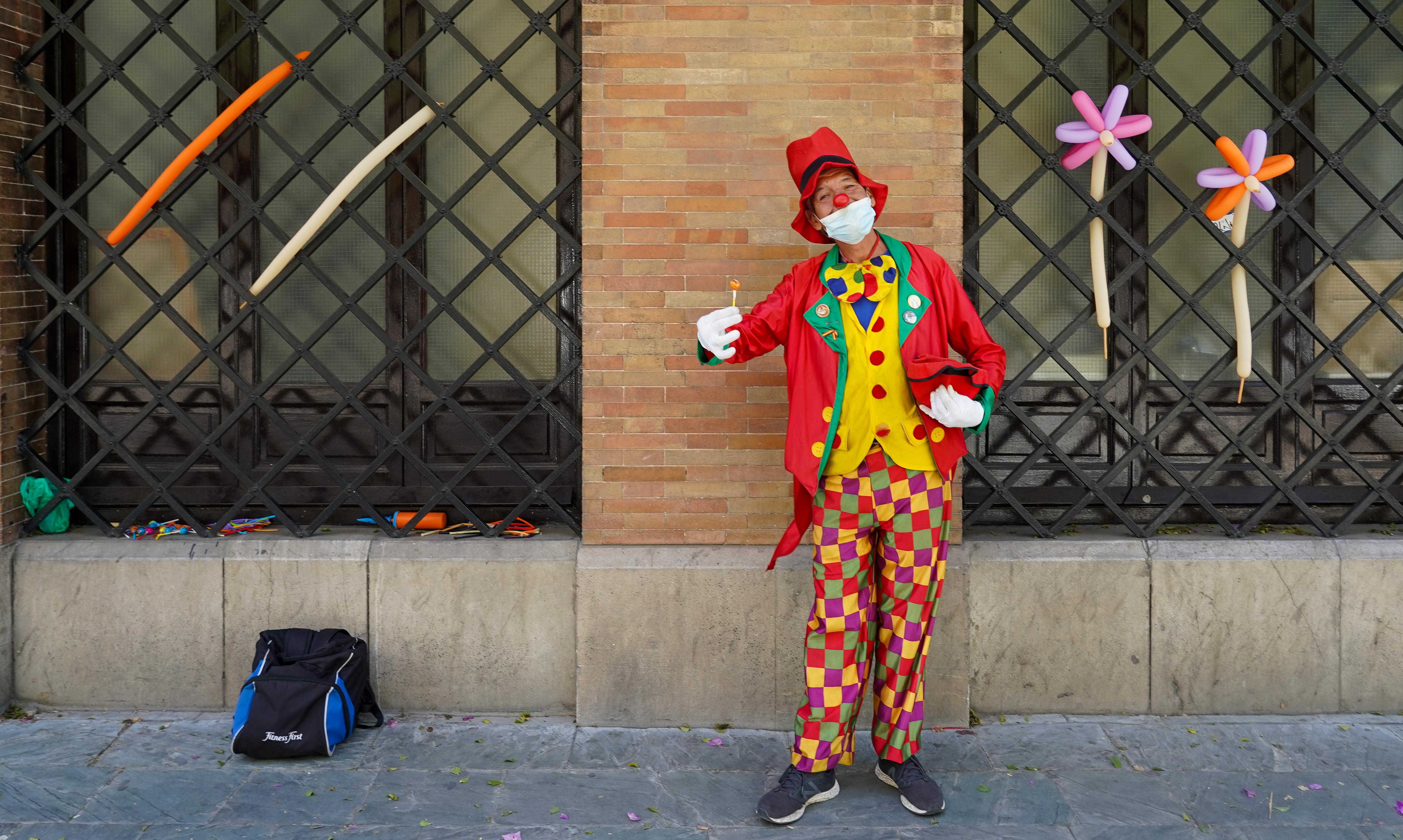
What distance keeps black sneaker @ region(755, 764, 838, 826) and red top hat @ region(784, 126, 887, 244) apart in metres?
1.91

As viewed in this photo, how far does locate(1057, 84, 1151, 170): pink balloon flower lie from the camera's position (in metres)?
5.14

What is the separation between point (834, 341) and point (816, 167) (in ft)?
1.96

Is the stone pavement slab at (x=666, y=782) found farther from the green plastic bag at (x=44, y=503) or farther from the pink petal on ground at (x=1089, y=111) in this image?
the pink petal on ground at (x=1089, y=111)

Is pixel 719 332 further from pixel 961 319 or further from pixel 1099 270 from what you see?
pixel 1099 270

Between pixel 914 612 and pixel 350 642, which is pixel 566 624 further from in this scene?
pixel 914 612

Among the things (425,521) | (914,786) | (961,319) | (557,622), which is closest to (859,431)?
(961,319)

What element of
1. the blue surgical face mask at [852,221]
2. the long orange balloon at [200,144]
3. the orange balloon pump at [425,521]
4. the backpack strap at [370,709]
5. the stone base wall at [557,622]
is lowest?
the backpack strap at [370,709]

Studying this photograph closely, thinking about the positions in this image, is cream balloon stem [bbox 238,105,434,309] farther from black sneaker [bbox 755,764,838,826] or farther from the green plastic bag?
black sneaker [bbox 755,764,838,826]

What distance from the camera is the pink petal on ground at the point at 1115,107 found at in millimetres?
5082

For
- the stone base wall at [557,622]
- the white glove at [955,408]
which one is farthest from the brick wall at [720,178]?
the white glove at [955,408]

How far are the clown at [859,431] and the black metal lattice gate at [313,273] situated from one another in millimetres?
1527

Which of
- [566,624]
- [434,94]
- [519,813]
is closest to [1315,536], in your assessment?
[566,624]

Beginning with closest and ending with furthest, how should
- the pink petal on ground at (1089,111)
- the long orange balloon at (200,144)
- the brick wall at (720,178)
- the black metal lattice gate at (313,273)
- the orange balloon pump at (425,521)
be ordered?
the brick wall at (720,178) < the pink petal on ground at (1089,111) < the long orange balloon at (200,144) < the orange balloon pump at (425,521) < the black metal lattice gate at (313,273)

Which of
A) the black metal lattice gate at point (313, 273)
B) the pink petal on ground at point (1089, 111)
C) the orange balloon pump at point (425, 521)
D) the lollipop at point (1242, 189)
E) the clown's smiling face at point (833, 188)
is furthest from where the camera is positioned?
the black metal lattice gate at point (313, 273)
